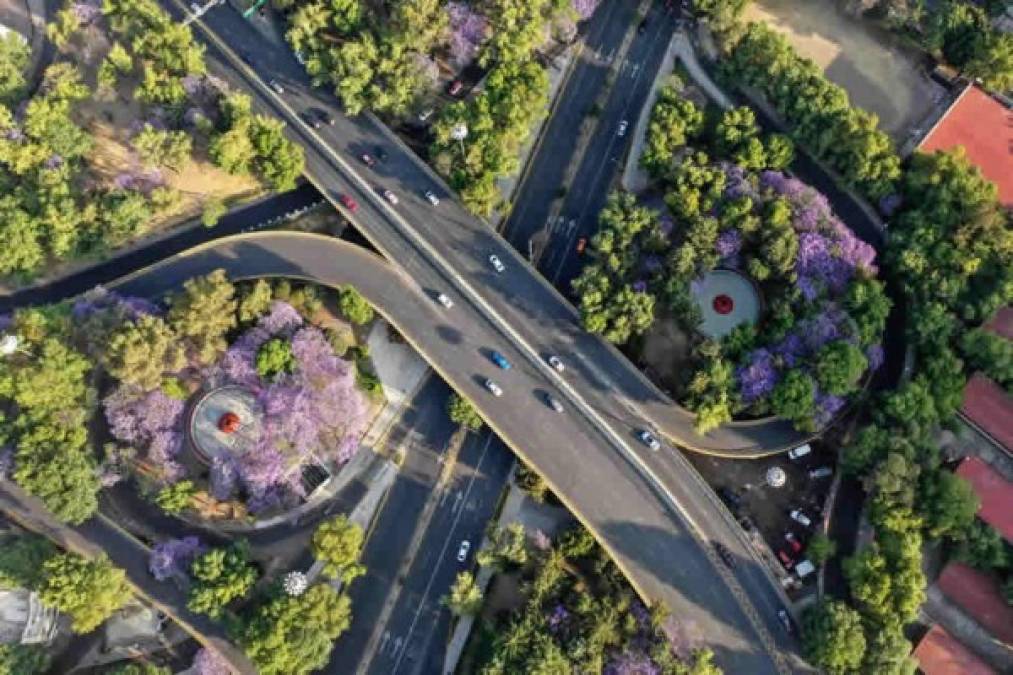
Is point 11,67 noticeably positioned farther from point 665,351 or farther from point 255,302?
point 665,351

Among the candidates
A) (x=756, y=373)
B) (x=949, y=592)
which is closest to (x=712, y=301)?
(x=756, y=373)

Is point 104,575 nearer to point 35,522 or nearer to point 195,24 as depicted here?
point 35,522

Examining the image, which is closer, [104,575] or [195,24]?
[104,575]

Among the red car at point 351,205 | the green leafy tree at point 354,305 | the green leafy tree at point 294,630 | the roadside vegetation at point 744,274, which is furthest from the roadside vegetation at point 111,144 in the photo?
the green leafy tree at point 294,630

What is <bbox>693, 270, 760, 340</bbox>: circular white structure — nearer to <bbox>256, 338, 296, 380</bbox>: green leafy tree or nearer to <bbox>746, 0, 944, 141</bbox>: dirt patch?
<bbox>746, 0, 944, 141</bbox>: dirt patch

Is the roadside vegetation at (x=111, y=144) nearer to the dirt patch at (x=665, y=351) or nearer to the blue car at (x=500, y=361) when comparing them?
the blue car at (x=500, y=361)
